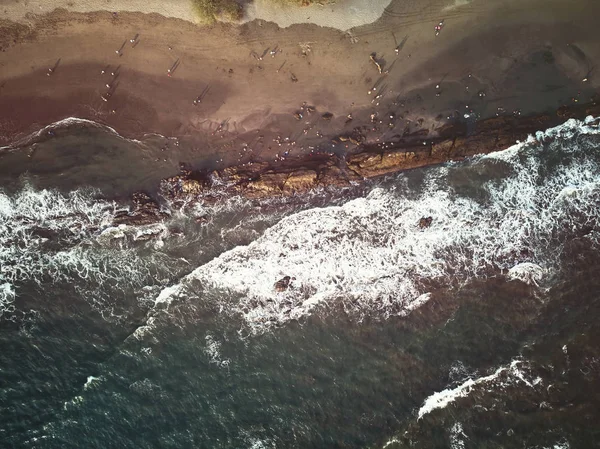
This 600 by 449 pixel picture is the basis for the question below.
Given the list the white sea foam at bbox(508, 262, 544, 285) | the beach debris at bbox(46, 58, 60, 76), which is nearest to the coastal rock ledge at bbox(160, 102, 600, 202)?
the white sea foam at bbox(508, 262, 544, 285)

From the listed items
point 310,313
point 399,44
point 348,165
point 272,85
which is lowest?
point 310,313

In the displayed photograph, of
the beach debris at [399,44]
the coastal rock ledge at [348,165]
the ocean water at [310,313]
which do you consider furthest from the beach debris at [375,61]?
the ocean water at [310,313]

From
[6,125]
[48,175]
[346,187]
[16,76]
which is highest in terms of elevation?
[16,76]

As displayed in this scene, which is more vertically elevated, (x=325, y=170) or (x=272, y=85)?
(x=272, y=85)

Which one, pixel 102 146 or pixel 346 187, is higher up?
pixel 102 146

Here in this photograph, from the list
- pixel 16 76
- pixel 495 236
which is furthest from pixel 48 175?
pixel 495 236

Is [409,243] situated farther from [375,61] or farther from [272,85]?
[272,85]

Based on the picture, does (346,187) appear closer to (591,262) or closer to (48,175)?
(591,262)

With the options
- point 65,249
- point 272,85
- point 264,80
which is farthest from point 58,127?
point 272,85
